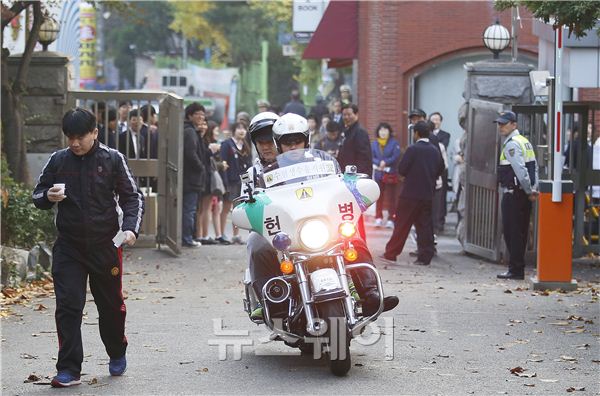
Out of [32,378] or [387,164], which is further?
[387,164]

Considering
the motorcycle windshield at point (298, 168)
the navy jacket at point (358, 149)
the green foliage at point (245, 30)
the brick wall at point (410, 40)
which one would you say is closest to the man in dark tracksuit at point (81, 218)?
the motorcycle windshield at point (298, 168)

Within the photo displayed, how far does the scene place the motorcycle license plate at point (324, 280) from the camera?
8211 mm

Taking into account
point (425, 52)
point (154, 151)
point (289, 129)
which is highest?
point (425, 52)

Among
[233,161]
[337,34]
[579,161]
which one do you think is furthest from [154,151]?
[337,34]

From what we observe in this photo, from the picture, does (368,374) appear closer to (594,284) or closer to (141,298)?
(141,298)

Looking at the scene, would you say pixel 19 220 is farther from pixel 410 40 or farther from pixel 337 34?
pixel 337 34

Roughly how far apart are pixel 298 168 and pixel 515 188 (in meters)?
6.60

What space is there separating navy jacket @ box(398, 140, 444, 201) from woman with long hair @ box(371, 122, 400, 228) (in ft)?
17.7

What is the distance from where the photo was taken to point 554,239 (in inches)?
526

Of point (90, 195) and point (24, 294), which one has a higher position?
point (90, 195)

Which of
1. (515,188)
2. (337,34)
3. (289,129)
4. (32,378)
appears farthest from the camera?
(337,34)

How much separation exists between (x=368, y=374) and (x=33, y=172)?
32.1 feet

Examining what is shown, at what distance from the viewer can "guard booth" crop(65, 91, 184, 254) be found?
1634cm

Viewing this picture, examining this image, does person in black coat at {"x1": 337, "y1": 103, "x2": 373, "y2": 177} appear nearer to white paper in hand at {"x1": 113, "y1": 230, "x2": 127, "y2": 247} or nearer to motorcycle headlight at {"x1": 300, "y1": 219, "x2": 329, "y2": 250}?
motorcycle headlight at {"x1": 300, "y1": 219, "x2": 329, "y2": 250}
